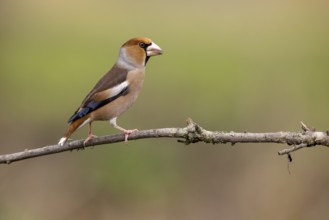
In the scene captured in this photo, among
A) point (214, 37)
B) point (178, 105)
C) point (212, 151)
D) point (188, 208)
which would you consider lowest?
point (188, 208)

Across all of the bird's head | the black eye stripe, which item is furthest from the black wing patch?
the black eye stripe

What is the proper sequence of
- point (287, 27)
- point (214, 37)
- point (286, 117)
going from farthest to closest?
point (287, 27)
point (214, 37)
point (286, 117)

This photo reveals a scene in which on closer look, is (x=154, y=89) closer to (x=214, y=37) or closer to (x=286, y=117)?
(x=286, y=117)

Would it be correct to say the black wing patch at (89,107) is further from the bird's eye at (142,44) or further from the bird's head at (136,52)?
the bird's eye at (142,44)

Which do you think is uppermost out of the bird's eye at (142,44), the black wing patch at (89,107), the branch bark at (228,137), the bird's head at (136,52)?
the bird's eye at (142,44)

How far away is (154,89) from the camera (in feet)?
43.7

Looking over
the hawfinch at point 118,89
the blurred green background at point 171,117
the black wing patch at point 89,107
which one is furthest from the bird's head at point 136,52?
the blurred green background at point 171,117

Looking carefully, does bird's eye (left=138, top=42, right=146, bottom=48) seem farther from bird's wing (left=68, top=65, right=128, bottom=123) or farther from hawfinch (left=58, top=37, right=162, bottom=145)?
bird's wing (left=68, top=65, right=128, bottom=123)

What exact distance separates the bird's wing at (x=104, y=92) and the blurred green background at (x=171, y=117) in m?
3.57

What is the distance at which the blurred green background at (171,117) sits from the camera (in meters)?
11.6

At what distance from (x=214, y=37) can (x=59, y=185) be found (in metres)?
5.87

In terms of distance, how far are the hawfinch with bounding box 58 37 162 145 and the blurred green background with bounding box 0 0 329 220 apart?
11.6ft

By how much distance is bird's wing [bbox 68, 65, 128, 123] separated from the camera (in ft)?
21.5

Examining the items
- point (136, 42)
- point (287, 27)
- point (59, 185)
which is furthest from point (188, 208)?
point (287, 27)
